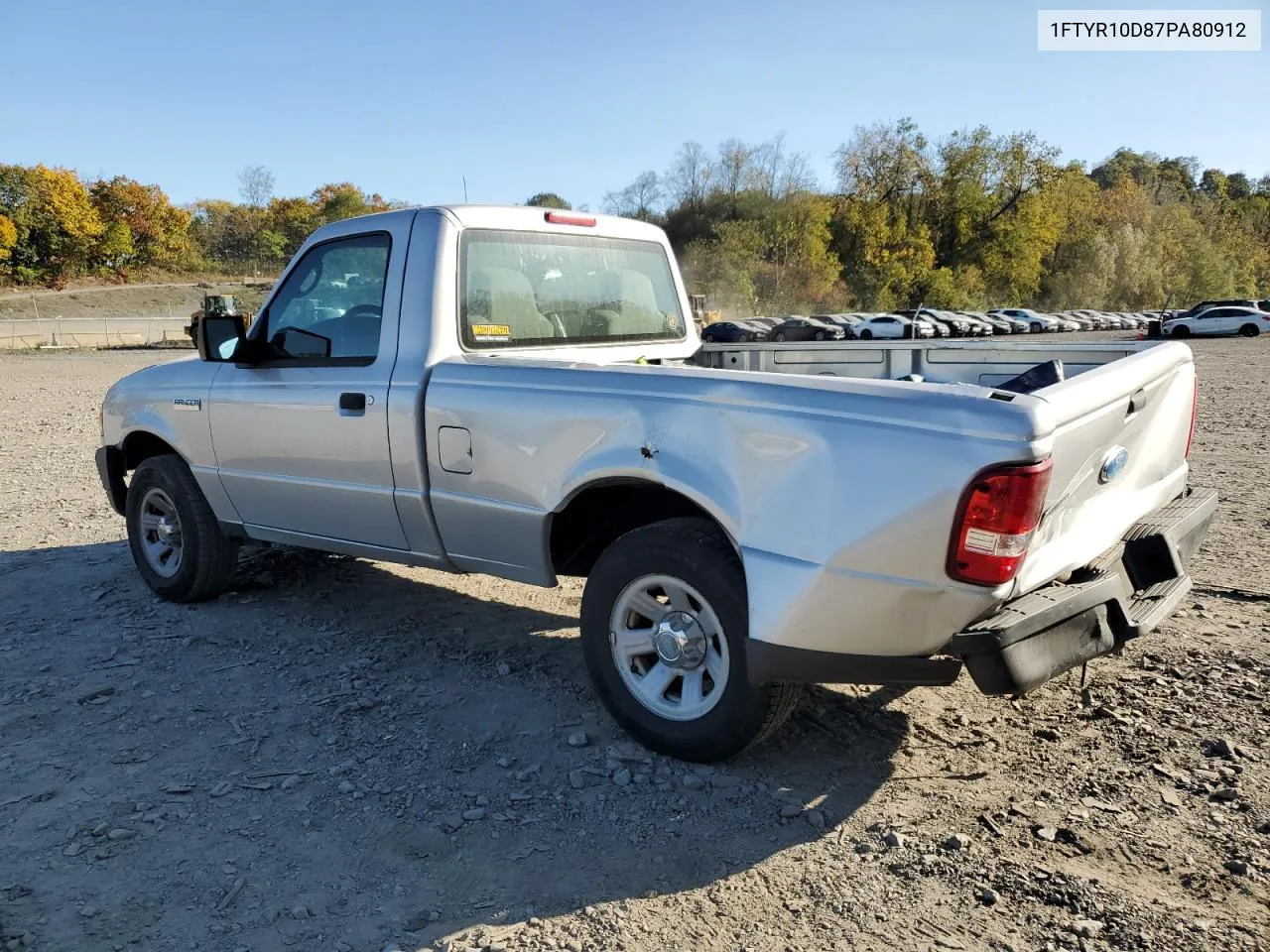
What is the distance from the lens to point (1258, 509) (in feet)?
23.2

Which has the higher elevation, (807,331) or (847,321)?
(847,321)

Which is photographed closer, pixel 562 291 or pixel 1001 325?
pixel 562 291

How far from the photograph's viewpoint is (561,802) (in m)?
3.32

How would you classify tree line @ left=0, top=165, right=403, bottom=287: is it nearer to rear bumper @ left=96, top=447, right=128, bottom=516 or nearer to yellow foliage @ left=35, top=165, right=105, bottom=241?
yellow foliage @ left=35, top=165, right=105, bottom=241

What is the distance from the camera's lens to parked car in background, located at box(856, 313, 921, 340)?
1796 inches

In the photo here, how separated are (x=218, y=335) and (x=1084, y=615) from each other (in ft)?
14.2

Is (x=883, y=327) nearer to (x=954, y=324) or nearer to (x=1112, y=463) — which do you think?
(x=954, y=324)

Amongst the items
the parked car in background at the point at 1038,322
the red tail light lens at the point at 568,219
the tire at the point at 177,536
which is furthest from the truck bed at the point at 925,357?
the parked car in background at the point at 1038,322

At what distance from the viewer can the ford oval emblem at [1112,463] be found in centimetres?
319

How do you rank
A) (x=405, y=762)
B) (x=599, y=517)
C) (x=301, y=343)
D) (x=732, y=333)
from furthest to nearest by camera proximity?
(x=732, y=333)
(x=301, y=343)
(x=599, y=517)
(x=405, y=762)

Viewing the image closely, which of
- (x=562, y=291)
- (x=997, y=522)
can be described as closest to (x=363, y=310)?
(x=562, y=291)

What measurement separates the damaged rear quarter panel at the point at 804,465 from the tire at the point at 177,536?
2.46 meters

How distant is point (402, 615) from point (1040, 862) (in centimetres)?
350

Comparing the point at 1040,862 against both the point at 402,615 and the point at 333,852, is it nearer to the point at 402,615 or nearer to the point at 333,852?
the point at 333,852
